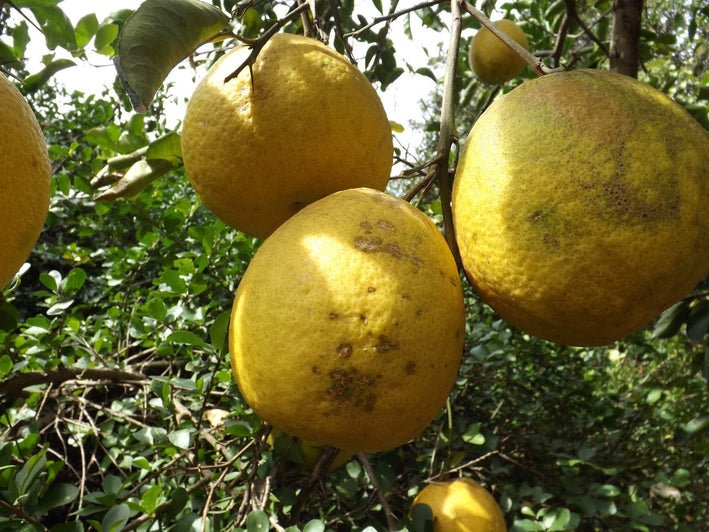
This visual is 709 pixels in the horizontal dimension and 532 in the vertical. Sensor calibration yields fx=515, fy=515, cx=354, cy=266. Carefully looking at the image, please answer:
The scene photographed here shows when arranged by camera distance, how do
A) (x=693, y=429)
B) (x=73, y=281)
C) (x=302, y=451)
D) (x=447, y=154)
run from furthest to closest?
(x=693, y=429)
(x=73, y=281)
(x=302, y=451)
(x=447, y=154)

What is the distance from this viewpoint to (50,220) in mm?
2139

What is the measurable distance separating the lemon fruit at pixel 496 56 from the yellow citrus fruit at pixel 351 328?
161 cm

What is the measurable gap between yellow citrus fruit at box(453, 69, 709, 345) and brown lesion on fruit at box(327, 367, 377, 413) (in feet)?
0.76

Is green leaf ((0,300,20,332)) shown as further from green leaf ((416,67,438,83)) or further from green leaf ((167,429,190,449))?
green leaf ((416,67,438,83))

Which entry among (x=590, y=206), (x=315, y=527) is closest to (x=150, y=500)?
(x=315, y=527)

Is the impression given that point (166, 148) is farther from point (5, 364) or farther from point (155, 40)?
point (5, 364)

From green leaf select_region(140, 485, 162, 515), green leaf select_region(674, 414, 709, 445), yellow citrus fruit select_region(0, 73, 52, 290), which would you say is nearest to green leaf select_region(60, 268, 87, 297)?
green leaf select_region(140, 485, 162, 515)

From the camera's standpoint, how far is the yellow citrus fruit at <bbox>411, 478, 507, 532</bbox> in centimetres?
135

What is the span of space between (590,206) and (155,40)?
59 cm

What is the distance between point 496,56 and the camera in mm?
2084

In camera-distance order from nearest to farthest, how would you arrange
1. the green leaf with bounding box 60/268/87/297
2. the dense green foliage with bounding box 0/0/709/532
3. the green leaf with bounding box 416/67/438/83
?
the dense green foliage with bounding box 0/0/709/532 < the green leaf with bounding box 60/268/87/297 < the green leaf with bounding box 416/67/438/83

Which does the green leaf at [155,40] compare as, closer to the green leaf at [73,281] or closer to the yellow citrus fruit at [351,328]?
the yellow citrus fruit at [351,328]

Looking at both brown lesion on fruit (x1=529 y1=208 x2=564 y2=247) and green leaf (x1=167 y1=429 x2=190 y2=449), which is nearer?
brown lesion on fruit (x1=529 y1=208 x2=564 y2=247)

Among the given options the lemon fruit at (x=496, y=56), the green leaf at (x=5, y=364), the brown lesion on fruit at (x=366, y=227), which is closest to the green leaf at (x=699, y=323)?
the lemon fruit at (x=496, y=56)
